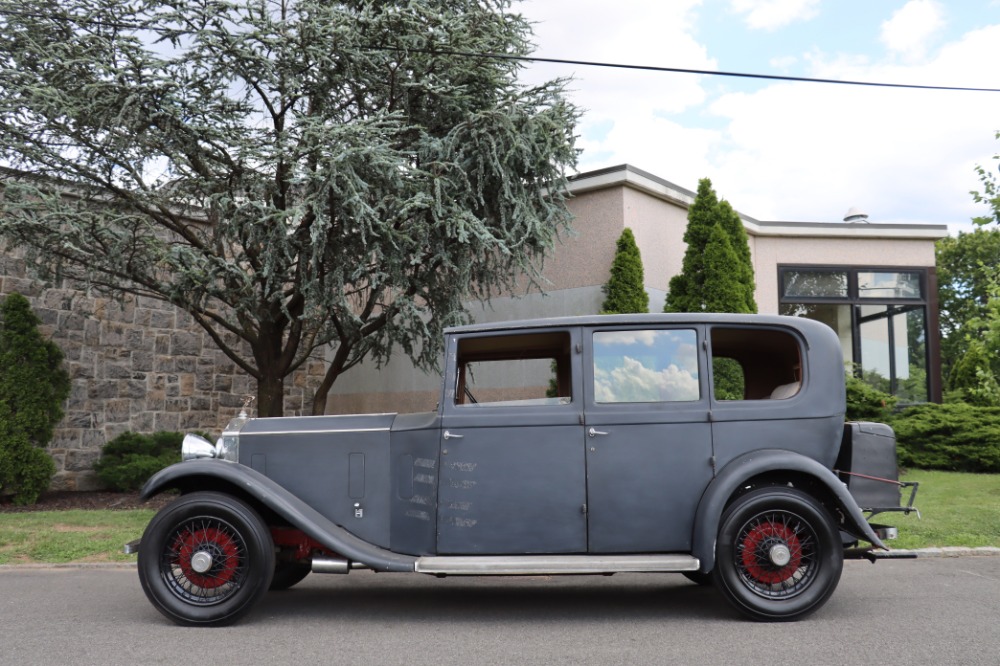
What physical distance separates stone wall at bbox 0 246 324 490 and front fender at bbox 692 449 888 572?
34.8 ft

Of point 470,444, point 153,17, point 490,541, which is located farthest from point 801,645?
point 153,17

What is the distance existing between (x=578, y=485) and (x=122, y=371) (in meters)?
11.2

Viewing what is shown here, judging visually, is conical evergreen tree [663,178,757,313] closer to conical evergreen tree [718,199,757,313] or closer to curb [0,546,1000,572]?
conical evergreen tree [718,199,757,313]

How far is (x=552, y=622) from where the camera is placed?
532cm

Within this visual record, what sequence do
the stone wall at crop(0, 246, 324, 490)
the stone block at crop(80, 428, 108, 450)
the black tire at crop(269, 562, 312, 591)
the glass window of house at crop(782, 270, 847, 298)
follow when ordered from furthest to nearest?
1. the glass window of house at crop(782, 270, 847, 298)
2. the stone block at crop(80, 428, 108, 450)
3. the stone wall at crop(0, 246, 324, 490)
4. the black tire at crop(269, 562, 312, 591)

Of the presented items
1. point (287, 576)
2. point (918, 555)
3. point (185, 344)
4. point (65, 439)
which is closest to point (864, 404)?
point (918, 555)

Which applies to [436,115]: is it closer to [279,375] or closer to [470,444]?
[279,375]

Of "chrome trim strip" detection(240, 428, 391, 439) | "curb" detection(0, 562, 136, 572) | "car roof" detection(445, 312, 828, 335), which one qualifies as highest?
"car roof" detection(445, 312, 828, 335)

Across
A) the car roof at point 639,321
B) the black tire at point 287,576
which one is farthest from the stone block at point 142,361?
the car roof at point 639,321

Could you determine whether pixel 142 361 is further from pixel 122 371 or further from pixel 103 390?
pixel 103 390

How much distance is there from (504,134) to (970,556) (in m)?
6.81

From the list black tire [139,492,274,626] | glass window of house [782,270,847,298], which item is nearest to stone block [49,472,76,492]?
black tire [139,492,274,626]

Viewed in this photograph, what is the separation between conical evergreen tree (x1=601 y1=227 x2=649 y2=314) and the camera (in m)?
12.3

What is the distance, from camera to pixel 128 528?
9.73m
